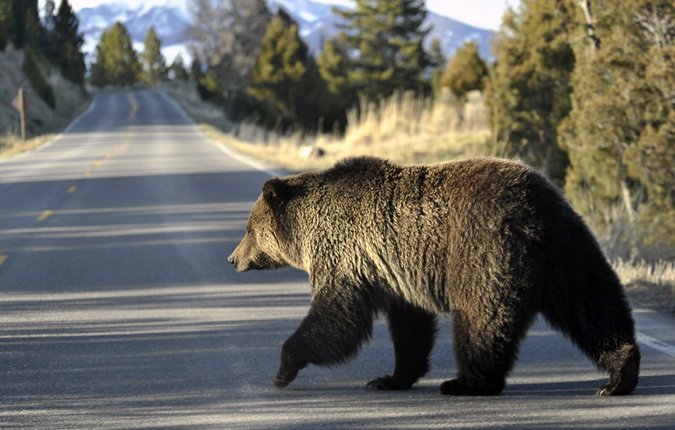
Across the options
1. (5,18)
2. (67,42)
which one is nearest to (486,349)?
(5,18)

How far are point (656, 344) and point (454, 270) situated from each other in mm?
2445

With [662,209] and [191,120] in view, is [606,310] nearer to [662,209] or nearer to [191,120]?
[662,209]

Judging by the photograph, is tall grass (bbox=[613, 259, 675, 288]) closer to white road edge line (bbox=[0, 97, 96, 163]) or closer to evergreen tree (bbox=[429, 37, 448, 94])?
white road edge line (bbox=[0, 97, 96, 163])

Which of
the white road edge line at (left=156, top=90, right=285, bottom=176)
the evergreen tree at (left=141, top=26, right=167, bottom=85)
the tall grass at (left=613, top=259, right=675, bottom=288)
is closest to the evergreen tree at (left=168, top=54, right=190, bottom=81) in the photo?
the evergreen tree at (left=141, top=26, right=167, bottom=85)

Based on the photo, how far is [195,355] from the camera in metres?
6.81

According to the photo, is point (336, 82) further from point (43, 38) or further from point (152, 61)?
point (152, 61)

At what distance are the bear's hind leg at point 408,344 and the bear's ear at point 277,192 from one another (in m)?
1.02

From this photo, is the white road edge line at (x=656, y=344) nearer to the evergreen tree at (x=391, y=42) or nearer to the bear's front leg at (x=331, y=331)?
the bear's front leg at (x=331, y=331)

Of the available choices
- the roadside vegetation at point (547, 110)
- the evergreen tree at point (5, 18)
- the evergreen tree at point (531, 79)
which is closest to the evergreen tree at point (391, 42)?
the roadside vegetation at point (547, 110)

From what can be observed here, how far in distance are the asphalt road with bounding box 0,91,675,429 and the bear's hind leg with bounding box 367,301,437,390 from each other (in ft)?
0.32

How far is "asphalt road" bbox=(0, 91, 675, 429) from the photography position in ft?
17.2

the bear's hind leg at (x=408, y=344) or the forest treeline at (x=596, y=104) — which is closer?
the bear's hind leg at (x=408, y=344)

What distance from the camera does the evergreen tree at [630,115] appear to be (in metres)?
14.5

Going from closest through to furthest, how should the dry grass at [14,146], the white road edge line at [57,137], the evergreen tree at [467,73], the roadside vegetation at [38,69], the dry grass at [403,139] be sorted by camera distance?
the dry grass at [403,139] < the white road edge line at [57,137] < the dry grass at [14,146] < the evergreen tree at [467,73] < the roadside vegetation at [38,69]
